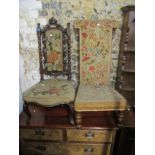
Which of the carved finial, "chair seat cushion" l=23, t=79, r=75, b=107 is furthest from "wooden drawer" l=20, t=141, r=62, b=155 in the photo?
the carved finial

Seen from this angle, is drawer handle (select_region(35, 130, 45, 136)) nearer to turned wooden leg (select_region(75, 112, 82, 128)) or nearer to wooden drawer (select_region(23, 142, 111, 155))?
wooden drawer (select_region(23, 142, 111, 155))

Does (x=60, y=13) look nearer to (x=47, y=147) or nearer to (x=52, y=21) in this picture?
(x=52, y=21)

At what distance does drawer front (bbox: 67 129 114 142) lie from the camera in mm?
1543

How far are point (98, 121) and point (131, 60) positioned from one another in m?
0.80

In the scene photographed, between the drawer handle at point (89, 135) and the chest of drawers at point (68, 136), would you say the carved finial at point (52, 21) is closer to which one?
the chest of drawers at point (68, 136)

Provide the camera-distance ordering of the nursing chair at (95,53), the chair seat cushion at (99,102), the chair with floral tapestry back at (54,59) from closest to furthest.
Answer: 1. the chair seat cushion at (99,102)
2. the chair with floral tapestry back at (54,59)
3. the nursing chair at (95,53)

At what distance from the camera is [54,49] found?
75.5 inches

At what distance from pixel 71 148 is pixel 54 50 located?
1160 millimetres

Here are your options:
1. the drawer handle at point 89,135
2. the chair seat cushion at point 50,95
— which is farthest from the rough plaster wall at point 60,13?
the drawer handle at point 89,135

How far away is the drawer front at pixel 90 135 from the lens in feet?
5.06

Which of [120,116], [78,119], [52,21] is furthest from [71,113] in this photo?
[52,21]

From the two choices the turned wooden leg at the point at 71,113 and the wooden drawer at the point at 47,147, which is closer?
the turned wooden leg at the point at 71,113
